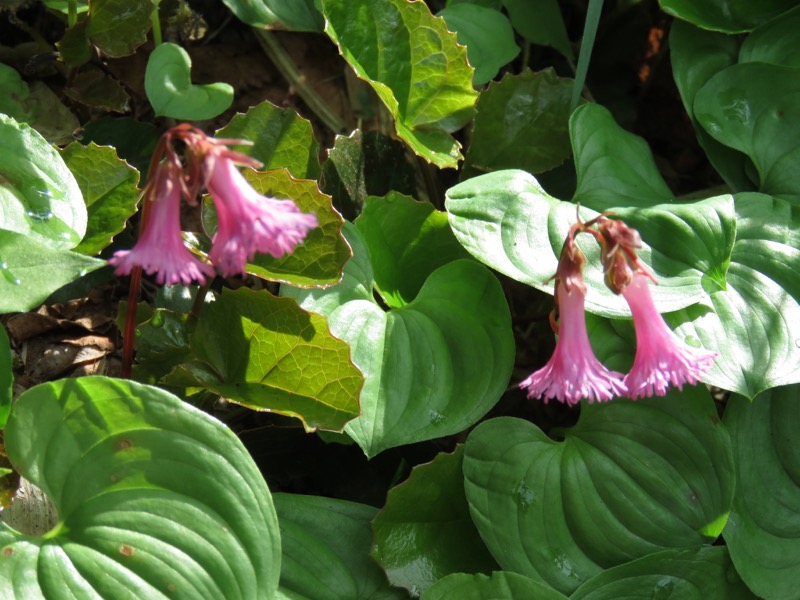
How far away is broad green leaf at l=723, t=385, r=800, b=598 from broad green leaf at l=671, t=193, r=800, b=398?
16 cm

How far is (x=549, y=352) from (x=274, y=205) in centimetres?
110

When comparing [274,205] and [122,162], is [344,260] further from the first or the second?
[122,162]

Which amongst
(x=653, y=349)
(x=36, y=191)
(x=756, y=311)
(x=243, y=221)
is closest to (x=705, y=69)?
(x=756, y=311)

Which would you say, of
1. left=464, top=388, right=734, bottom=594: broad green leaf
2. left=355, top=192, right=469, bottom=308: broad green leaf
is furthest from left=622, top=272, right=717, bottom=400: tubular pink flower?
left=355, top=192, right=469, bottom=308: broad green leaf

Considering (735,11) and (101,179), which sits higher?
(101,179)

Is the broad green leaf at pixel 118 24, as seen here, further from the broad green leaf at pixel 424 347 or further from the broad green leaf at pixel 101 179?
the broad green leaf at pixel 424 347

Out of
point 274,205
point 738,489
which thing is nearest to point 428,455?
point 738,489

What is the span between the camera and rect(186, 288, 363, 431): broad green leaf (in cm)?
134

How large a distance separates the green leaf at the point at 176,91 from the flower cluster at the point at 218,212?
292 millimetres

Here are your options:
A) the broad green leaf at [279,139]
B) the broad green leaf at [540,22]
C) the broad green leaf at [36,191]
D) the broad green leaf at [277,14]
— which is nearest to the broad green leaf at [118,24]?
the broad green leaf at [277,14]

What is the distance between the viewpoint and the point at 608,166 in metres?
1.69

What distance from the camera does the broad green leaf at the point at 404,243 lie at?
163 cm

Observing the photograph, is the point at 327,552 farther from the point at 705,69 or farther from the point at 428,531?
the point at 705,69

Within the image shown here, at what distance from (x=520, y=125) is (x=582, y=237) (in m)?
0.52
